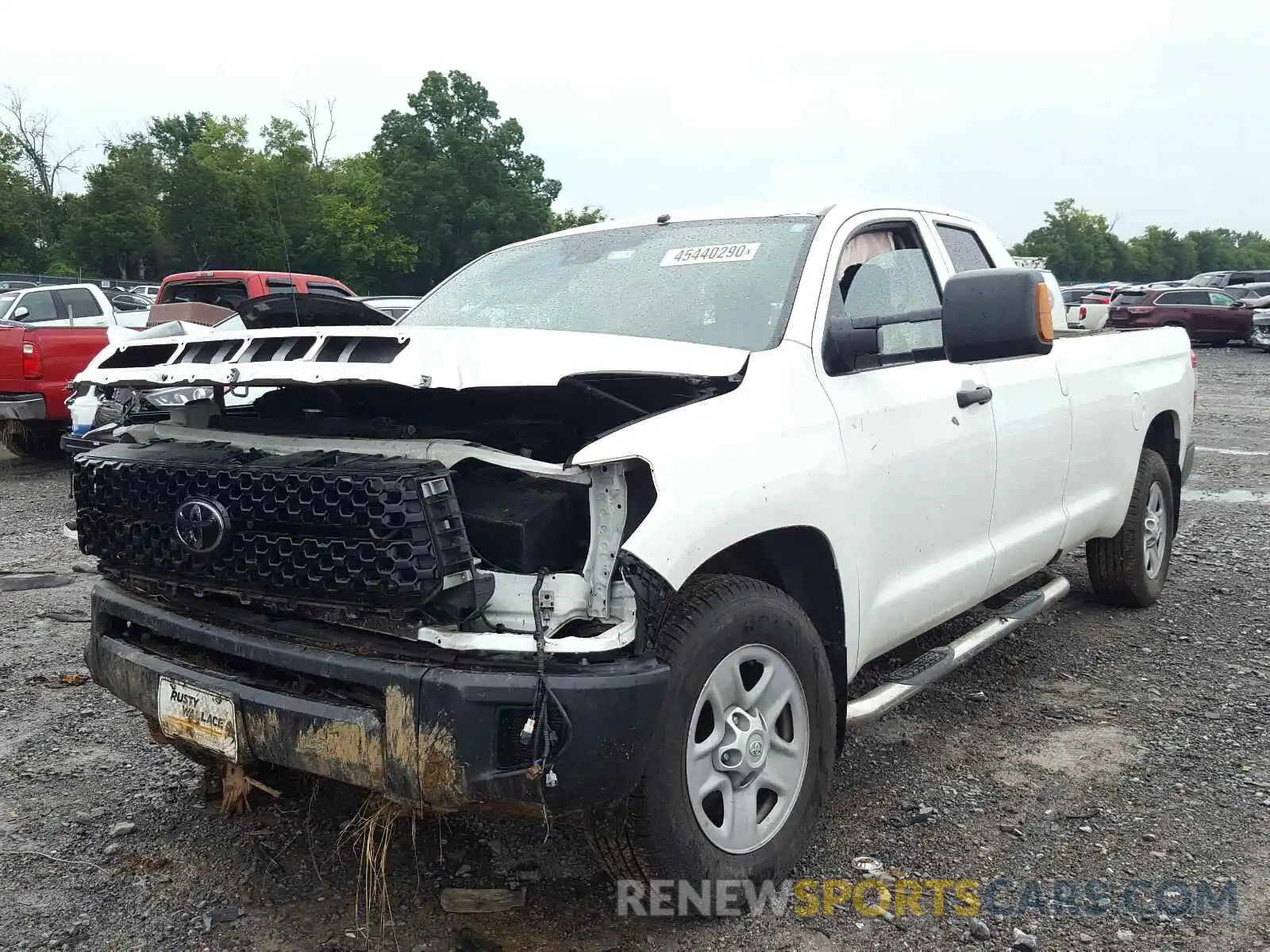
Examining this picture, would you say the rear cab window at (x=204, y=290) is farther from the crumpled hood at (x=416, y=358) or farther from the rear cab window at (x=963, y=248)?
the crumpled hood at (x=416, y=358)

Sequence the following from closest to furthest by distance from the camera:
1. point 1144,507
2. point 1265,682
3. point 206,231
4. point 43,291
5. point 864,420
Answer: point 864,420
point 1265,682
point 1144,507
point 43,291
point 206,231

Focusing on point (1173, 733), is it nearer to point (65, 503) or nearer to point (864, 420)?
point (864, 420)

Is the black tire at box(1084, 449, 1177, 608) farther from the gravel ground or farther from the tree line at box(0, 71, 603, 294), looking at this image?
the tree line at box(0, 71, 603, 294)

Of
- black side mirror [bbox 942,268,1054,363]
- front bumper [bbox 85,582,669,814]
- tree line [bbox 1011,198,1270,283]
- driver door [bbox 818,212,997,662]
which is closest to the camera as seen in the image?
front bumper [bbox 85,582,669,814]

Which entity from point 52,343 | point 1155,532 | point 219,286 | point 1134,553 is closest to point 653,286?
point 1134,553

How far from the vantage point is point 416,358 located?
246 centimetres

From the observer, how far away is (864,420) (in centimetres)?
316

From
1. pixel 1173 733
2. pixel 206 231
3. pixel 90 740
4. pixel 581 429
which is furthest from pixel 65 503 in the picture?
pixel 206 231

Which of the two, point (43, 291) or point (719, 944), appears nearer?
point (719, 944)

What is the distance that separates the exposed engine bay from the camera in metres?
2.32

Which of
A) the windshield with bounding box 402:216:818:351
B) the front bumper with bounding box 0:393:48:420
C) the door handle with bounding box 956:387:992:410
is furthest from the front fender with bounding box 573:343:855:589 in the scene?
the front bumper with bounding box 0:393:48:420

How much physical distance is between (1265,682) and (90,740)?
4.59 metres

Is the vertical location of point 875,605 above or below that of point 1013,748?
above

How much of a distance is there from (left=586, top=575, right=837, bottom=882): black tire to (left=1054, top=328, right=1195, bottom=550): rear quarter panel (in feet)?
7.10
